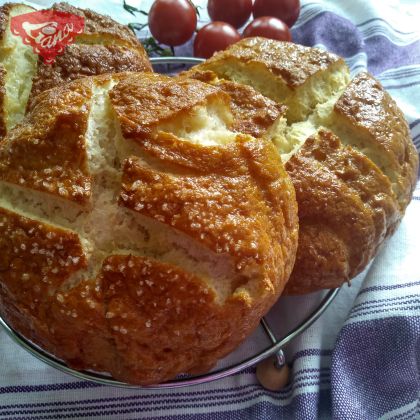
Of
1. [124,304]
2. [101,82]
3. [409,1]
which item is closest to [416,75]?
[409,1]

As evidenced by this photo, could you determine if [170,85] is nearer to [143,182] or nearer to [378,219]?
[143,182]

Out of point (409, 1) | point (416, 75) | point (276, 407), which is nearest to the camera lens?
point (276, 407)

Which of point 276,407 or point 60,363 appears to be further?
point 276,407

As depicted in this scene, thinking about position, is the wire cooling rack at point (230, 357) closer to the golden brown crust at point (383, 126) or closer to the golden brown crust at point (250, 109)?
the golden brown crust at point (383, 126)

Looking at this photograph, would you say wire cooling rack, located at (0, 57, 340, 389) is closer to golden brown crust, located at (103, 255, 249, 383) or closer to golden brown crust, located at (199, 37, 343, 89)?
golden brown crust, located at (103, 255, 249, 383)

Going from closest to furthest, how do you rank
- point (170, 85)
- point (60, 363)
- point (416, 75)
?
point (170, 85)
point (60, 363)
point (416, 75)

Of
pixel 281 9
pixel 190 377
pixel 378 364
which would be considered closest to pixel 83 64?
pixel 190 377

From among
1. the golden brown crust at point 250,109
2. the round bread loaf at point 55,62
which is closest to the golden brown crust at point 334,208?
the golden brown crust at point 250,109
